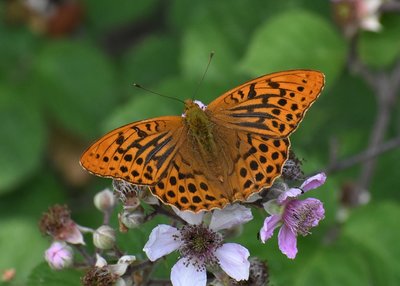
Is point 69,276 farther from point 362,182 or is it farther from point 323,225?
point 362,182

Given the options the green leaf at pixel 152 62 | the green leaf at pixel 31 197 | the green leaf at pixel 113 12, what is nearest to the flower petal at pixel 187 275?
the green leaf at pixel 31 197

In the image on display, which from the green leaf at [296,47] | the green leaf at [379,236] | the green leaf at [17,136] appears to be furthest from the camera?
the green leaf at [17,136]

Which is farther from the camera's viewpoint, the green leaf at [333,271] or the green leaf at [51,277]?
the green leaf at [333,271]

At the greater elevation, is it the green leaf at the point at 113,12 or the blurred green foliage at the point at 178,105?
the green leaf at the point at 113,12

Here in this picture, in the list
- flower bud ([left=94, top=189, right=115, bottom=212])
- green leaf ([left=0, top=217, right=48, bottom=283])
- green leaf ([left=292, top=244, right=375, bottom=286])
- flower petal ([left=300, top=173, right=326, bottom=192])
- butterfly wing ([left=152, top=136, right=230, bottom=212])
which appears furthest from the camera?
green leaf ([left=0, top=217, right=48, bottom=283])

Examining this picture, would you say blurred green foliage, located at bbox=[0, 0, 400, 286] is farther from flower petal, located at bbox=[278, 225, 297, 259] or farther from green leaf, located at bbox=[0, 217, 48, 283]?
flower petal, located at bbox=[278, 225, 297, 259]

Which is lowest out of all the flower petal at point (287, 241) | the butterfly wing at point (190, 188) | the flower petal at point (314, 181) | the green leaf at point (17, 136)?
the green leaf at point (17, 136)

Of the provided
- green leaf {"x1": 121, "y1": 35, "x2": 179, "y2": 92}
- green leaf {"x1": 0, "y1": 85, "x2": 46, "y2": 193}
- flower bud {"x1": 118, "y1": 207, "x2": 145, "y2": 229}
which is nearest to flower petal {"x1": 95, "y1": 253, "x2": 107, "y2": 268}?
flower bud {"x1": 118, "y1": 207, "x2": 145, "y2": 229}

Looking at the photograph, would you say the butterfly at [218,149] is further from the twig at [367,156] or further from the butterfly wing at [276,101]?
the twig at [367,156]

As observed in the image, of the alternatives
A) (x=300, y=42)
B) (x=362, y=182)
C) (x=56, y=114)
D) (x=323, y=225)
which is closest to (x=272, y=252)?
(x=323, y=225)
